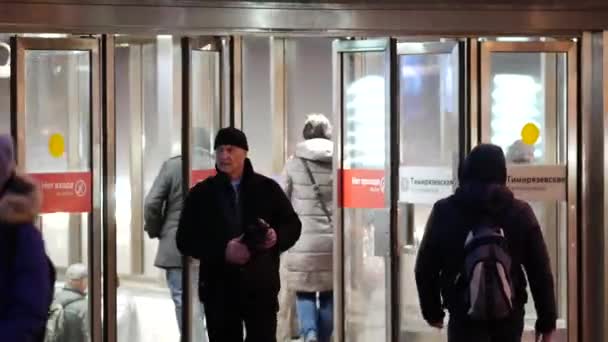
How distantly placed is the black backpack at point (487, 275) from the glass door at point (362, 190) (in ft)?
5.93

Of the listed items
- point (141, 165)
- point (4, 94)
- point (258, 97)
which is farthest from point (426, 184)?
point (4, 94)

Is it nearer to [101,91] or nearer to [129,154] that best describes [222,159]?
[101,91]

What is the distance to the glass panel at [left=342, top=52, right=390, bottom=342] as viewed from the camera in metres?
6.55

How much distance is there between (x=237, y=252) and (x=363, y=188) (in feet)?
5.13

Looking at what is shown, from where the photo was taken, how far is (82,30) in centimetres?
607

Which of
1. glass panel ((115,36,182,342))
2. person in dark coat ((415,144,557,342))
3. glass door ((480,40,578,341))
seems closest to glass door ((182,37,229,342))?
glass panel ((115,36,182,342))

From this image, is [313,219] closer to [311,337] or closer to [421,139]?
[311,337]

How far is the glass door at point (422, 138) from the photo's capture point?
6.48 metres

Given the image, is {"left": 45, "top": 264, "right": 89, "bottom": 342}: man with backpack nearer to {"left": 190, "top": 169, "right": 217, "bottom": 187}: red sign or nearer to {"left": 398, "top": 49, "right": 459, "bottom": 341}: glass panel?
{"left": 190, "top": 169, "right": 217, "bottom": 187}: red sign

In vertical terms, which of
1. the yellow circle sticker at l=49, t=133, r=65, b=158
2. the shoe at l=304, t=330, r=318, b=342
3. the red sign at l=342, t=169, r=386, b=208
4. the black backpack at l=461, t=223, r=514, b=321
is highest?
the yellow circle sticker at l=49, t=133, r=65, b=158

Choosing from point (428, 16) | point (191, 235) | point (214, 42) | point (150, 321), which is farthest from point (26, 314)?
point (150, 321)

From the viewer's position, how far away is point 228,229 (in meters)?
5.36

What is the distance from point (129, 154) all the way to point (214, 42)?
1.89 m

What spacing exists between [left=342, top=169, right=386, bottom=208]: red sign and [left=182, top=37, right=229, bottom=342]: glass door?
2.80 feet
